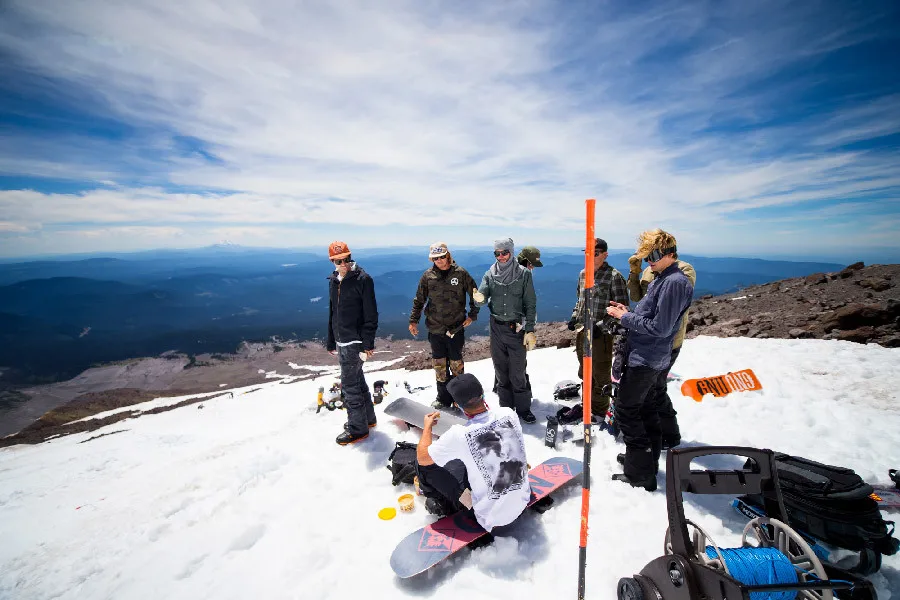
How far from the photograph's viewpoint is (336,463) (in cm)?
617

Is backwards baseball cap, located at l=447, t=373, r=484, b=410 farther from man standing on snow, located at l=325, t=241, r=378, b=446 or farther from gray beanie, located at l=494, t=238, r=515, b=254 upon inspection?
gray beanie, located at l=494, t=238, r=515, b=254

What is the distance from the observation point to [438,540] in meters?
4.01

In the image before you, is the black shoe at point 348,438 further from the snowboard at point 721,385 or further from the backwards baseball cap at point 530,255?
the snowboard at point 721,385

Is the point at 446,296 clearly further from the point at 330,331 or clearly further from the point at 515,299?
the point at 330,331

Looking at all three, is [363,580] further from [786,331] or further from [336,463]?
[786,331]

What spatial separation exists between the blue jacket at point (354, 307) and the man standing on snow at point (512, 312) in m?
2.15

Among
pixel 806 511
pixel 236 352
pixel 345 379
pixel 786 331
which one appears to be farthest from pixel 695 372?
pixel 236 352

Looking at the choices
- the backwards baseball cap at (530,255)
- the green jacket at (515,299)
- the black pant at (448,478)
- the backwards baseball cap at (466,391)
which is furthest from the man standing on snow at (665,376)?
the black pant at (448,478)

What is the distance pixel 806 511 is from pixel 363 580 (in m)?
4.77

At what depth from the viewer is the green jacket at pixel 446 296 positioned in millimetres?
7488

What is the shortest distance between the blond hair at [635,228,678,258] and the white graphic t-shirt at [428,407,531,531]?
275 cm

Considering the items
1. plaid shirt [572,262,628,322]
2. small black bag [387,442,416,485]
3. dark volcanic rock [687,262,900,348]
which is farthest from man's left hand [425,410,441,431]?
dark volcanic rock [687,262,900,348]

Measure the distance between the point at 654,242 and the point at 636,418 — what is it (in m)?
2.43

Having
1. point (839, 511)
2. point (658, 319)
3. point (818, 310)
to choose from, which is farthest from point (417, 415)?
point (818, 310)
